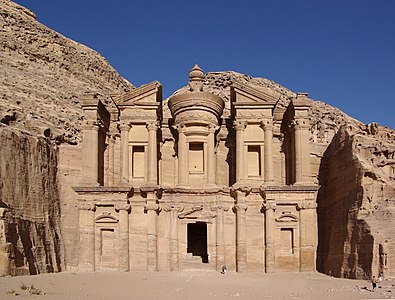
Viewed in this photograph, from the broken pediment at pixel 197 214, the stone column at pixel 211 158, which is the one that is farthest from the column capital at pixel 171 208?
the stone column at pixel 211 158

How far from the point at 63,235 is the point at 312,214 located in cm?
1374

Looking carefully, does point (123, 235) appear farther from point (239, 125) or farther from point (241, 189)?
point (239, 125)

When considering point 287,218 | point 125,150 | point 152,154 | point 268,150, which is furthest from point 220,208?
point 125,150

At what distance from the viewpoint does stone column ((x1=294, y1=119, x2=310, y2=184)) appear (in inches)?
1189

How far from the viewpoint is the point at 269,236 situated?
29359 mm

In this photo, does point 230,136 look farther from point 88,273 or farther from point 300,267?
point 88,273

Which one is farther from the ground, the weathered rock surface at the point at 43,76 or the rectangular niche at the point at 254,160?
the weathered rock surface at the point at 43,76

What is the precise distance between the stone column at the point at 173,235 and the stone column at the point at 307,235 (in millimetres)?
6678

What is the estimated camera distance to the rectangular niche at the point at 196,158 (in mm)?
33094

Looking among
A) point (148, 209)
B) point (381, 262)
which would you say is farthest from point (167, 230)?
point (381, 262)

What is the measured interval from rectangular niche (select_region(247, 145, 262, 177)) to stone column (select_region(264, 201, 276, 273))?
327 cm

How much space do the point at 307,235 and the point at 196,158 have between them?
836 cm

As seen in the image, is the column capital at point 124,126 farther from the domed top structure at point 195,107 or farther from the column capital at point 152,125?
the domed top structure at point 195,107

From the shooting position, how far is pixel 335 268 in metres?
26.5
